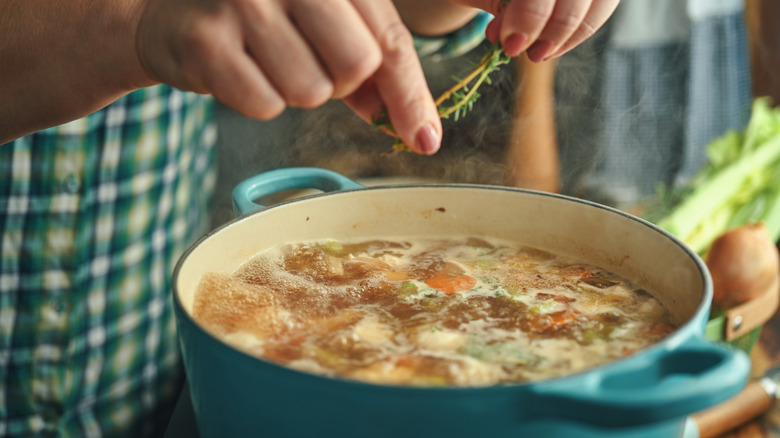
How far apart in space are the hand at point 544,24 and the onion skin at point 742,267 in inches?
34.1

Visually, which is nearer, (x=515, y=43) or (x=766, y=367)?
(x=515, y=43)

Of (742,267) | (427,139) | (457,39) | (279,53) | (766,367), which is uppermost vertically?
(279,53)

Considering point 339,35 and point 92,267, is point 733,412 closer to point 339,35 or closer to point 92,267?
point 339,35

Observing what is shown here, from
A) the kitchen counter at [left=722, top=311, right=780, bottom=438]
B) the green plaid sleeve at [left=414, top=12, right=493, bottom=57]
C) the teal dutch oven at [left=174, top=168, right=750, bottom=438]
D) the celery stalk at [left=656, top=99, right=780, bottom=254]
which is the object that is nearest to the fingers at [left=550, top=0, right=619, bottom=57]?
the teal dutch oven at [left=174, top=168, right=750, bottom=438]

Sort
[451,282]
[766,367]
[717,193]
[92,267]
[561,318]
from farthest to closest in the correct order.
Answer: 1. [717,193]
2. [766,367]
3. [92,267]
4. [451,282]
5. [561,318]

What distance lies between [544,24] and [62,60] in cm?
69

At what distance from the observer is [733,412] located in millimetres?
1381

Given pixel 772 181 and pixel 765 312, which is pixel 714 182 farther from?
pixel 765 312

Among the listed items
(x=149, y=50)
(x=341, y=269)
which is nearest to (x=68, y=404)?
(x=341, y=269)

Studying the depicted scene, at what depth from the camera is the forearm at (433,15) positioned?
1.39m

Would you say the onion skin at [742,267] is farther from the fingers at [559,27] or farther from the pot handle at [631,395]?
the pot handle at [631,395]

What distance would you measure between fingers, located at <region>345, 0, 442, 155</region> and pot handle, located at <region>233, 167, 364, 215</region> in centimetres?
39

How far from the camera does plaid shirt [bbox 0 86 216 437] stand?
144 centimetres

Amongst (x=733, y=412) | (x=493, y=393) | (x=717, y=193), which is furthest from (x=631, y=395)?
(x=717, y=193)
